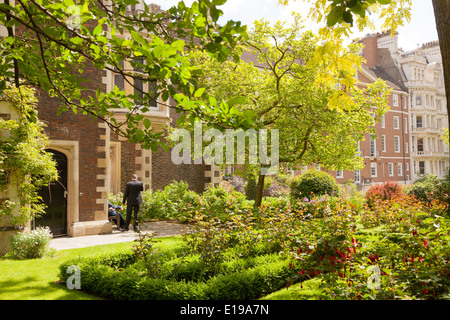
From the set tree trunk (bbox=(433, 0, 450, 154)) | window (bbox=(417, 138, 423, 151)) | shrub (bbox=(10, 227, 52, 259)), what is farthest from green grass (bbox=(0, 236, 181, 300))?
window (bbox=(417, 138, 423, 151))

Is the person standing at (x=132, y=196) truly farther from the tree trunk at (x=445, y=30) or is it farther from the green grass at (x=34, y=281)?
the tree trunk at (x=445, y=30)

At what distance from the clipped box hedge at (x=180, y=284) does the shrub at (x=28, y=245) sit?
265 cm

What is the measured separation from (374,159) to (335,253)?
4314cm

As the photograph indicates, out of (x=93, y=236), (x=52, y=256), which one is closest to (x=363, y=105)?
(x=93, y=236)

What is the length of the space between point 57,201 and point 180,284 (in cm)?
812

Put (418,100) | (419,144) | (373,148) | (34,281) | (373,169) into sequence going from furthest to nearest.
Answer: (419,144) → (418,100) → (373,169) → (373,148) → (34,281)

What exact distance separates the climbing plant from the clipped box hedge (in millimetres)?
3742

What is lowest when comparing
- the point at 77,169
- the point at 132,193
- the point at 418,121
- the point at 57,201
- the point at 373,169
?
the point at 57,201

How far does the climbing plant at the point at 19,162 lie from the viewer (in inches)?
374

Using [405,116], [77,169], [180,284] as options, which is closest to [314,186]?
[77,169]

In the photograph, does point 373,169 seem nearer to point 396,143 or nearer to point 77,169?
point 396,143

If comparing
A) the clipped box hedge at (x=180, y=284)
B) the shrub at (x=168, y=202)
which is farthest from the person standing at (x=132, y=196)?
the clipped box hedge at (x=180, y=284)

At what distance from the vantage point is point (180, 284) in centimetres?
547

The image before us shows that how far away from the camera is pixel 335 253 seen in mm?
6297
